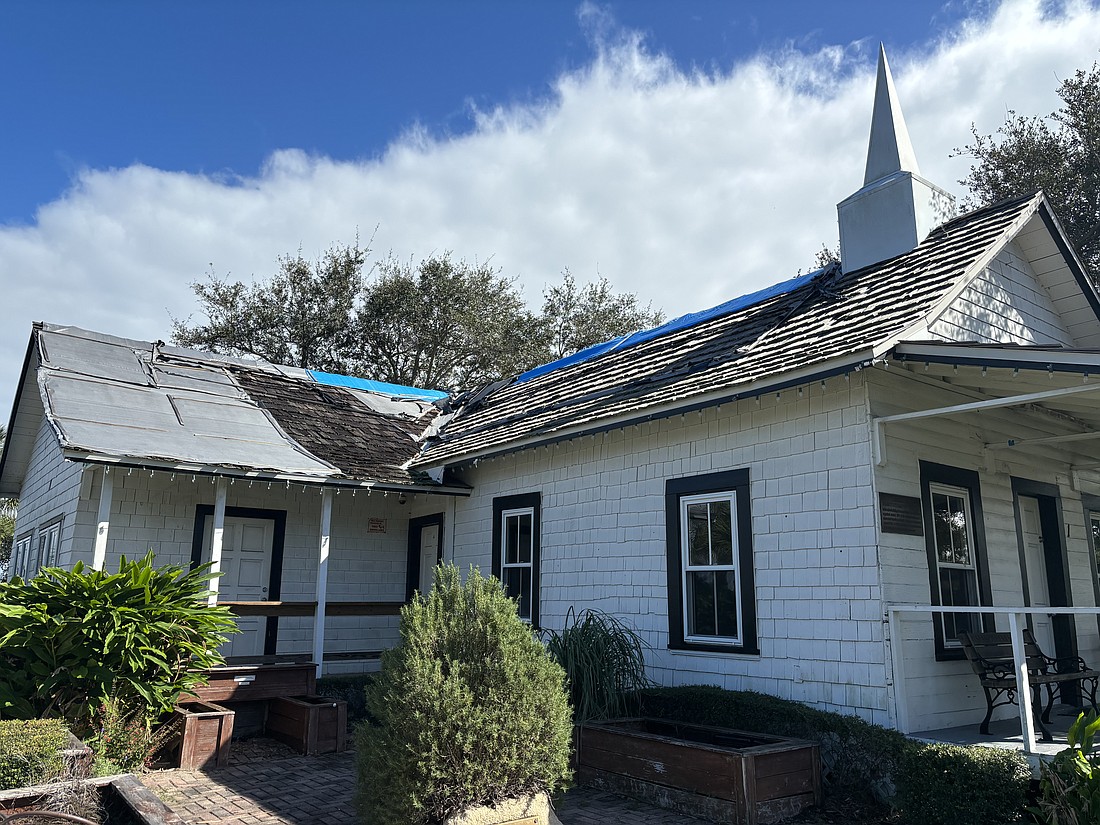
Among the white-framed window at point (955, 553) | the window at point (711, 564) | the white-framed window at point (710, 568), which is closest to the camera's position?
the white-framed window at point (955, 553)

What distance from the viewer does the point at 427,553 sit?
1273 centimetres

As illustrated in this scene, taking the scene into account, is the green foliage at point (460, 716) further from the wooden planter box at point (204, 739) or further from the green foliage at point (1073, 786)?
the wooden planter box at point (204, 739)

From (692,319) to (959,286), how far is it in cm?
457

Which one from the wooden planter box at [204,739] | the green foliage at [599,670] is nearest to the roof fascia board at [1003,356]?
the green foliage at [599,670]

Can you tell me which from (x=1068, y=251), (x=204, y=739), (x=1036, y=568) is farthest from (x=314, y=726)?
(x=1068, y=251)

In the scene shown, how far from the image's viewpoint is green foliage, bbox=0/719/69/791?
513cm

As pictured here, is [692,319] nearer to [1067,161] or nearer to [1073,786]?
[1073,786]

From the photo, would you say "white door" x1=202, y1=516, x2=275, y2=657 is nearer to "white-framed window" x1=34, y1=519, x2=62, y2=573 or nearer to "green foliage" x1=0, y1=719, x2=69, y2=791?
"white-framed window" x1=34, y1=519, x2=62, y2=573

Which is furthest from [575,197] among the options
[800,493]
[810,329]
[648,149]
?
[800,493]

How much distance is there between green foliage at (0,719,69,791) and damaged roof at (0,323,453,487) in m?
4.09

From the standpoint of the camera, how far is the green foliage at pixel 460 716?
4.86 meters

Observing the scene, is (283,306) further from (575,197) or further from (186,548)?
(186,548)

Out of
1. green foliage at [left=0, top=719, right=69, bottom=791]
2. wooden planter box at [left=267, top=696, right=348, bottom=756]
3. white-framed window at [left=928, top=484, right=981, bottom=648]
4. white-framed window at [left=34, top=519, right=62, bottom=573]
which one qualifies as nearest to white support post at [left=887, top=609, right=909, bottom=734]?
white-framed window at [left=928, top=484, right=981, bottom=648]

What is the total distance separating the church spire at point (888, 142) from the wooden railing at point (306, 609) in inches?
341
